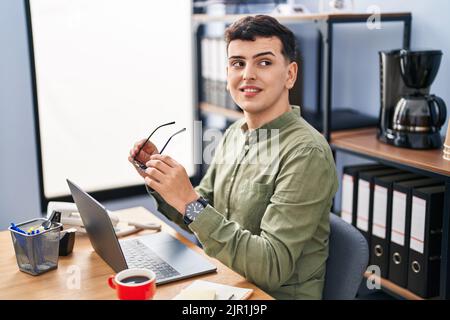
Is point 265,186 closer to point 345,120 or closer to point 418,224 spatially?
point 418,224

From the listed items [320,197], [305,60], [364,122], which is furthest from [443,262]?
[305,60]

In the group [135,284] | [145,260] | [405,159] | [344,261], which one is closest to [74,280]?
[145,260]

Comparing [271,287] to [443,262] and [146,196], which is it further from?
[146,196]

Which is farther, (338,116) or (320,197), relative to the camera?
(338,116)

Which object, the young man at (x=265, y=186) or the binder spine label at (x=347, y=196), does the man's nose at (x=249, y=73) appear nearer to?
the young man at (x=265, y=186)

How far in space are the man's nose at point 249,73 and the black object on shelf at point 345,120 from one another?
77 centimetres

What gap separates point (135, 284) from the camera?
3.63ft

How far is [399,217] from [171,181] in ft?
3.19

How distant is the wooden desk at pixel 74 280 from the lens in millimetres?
1275

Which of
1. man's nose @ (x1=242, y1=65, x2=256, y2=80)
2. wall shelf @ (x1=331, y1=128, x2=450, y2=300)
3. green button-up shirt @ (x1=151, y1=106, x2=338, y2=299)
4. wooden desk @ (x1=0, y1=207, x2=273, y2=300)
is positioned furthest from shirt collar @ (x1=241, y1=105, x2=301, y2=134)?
wall shelf @ (x1=331, y1=128, x2=450, y2=300)

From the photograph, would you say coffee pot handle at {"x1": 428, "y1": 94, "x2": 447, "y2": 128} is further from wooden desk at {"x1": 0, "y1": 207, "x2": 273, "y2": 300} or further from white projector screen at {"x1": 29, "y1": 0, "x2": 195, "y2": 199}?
white projector screen at {"x1": 29, "y1": 0, "x2": 195, "y2": 199}

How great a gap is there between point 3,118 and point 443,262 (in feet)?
5.98

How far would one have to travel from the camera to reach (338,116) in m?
2.36

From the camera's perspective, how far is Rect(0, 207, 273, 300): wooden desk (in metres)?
1.28
